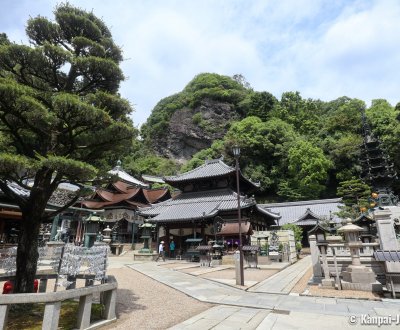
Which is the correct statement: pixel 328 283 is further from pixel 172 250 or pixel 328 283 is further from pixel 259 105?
pixel 259 105

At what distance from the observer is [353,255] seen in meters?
10.6

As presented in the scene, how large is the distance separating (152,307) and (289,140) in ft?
159

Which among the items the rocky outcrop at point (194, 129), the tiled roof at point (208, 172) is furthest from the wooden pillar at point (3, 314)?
the rocky outcrop at point (194, 129)

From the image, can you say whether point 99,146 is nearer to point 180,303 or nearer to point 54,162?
point 54,162

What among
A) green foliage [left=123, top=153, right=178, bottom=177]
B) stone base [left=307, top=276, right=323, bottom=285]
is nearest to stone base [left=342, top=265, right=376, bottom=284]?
stone base [left=307, top=276, right=323, bottom=285]

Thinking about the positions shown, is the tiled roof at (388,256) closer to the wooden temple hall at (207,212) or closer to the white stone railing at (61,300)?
the white stone railing at (61,300)

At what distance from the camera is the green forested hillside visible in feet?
146

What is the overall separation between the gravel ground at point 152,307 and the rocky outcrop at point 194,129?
54.0m

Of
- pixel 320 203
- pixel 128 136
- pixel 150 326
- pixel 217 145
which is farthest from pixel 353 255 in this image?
pixel 217 145

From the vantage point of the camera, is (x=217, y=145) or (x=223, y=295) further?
(x=217, y=145)

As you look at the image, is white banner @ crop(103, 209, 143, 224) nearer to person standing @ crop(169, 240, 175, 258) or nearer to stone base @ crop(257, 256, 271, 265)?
person standing @ crop(169, 240, 175, 258)

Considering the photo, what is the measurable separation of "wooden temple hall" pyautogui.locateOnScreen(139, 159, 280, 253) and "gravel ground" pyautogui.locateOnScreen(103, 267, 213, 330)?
11667 mm

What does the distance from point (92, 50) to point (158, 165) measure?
2213 inches

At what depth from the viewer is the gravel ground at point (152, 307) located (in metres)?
6.25
